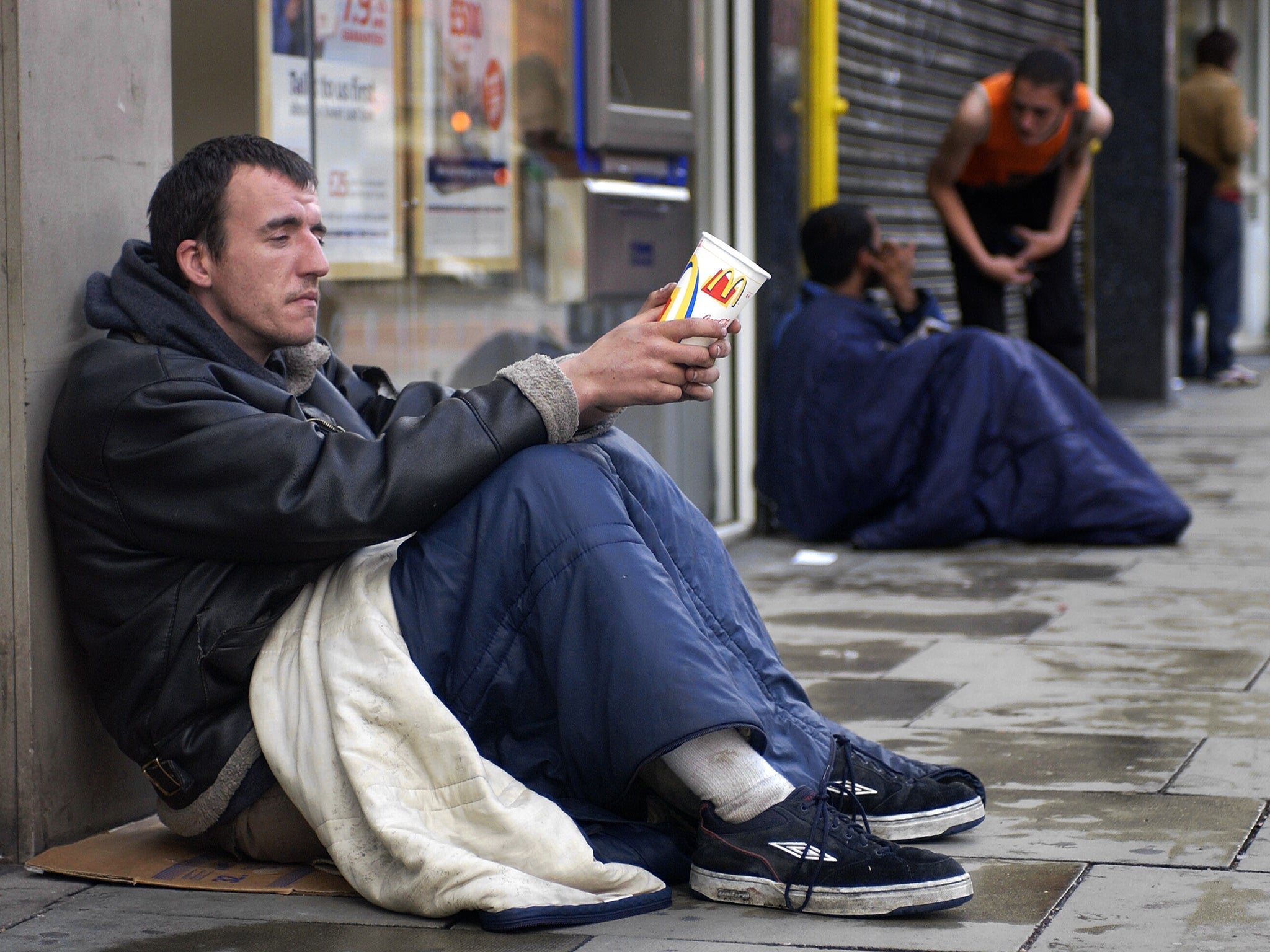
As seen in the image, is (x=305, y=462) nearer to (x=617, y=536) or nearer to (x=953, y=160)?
(x=617, y=536)

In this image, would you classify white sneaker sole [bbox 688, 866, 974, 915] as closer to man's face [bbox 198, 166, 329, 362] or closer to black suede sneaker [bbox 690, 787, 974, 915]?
black suede sneaker [bbox 690, 787, 974, 915]

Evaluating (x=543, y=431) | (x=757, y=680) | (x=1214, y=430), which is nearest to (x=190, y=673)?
(x=543, y=431)

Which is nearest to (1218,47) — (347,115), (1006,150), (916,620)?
Result: (1006,150)

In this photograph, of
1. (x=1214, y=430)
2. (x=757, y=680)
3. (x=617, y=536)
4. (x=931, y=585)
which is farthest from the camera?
(x=1214, y=430)

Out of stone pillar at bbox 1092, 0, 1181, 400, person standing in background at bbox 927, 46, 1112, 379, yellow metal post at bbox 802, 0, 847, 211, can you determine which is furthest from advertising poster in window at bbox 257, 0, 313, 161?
stone pillar at bbox 1092, 0, 1181, 400

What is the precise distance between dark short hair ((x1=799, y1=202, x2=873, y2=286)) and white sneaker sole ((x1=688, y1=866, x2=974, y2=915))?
395 centimetres

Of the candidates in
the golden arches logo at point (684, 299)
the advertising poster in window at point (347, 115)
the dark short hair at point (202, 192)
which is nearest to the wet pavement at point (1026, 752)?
the golden arches logo at point (684, 299)

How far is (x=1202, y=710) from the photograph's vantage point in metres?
3.79

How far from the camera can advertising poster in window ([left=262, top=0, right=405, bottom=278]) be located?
419 cm

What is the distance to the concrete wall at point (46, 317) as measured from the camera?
9.24 ft

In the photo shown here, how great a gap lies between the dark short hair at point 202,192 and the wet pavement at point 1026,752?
3.24ft

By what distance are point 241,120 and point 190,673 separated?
166 centimetres

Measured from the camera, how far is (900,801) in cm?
289

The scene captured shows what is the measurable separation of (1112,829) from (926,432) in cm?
333
